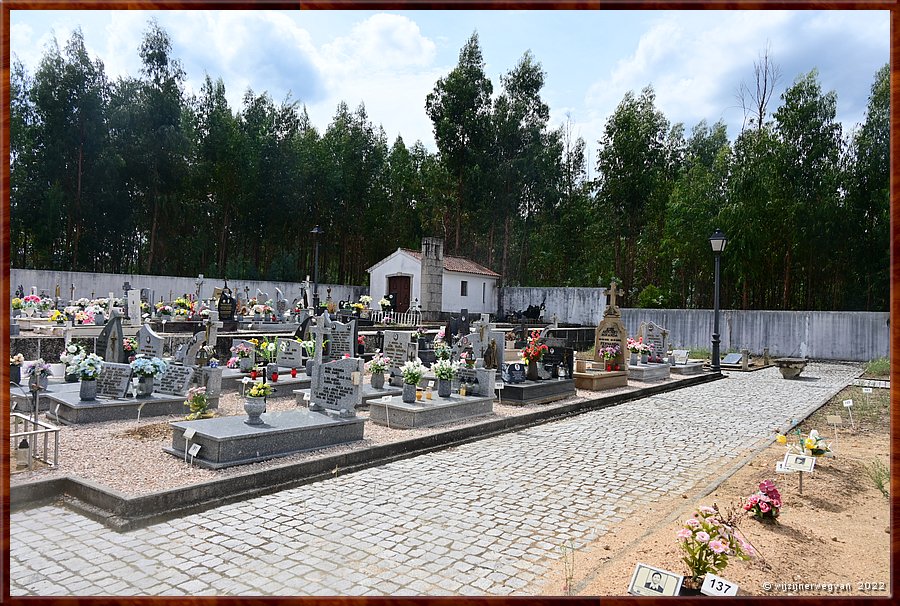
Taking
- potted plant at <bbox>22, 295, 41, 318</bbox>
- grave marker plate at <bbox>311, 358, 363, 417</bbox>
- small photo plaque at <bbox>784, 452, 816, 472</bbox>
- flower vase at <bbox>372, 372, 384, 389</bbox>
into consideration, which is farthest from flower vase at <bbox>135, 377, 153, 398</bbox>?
potted plant at <bbox>22, 295, 41, 318</bbox>

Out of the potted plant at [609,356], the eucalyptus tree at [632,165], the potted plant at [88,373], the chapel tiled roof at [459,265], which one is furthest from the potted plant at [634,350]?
the eucalyptus tree at [632,165]

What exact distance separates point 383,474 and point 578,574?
3213 mm

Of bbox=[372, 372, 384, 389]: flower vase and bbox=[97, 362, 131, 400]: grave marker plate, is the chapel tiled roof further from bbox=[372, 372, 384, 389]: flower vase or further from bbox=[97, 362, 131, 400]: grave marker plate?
bbox=[97, 362, 131, 400]: grave marker plate

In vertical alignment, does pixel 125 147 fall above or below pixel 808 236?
above

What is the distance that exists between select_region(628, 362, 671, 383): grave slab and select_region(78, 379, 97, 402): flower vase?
1371cm

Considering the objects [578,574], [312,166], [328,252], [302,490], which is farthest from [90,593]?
[328,252]

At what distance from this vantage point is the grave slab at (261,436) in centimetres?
649

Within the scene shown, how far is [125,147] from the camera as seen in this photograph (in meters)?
27.9

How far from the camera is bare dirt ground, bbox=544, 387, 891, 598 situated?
3.97m

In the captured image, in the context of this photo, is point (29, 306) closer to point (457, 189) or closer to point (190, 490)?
point (190, 490)

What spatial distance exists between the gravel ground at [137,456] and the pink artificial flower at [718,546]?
4574 millimetres

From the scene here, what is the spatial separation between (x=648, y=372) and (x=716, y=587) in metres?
14.4

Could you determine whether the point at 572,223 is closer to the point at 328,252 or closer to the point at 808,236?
the point at 328,252

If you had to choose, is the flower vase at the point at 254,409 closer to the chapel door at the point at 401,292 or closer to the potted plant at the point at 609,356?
the potted plant at the point at 609,356
